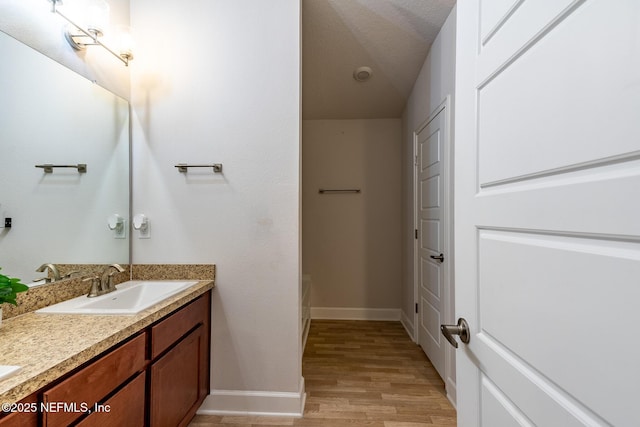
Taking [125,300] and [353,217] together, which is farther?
[353,217]

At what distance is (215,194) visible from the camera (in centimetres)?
180

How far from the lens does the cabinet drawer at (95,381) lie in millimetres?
788

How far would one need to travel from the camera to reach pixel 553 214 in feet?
1.66

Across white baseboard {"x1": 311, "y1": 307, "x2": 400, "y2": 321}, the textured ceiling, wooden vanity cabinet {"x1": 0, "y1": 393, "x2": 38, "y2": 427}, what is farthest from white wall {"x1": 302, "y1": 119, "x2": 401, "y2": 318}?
wooden vanity cabinet {"x1": 0, "y1": 393, "x2": 38, "y2": 427}

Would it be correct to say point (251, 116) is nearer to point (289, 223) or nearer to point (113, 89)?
point (289, 223)

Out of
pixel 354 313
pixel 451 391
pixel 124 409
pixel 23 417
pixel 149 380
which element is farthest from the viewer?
pixel 354 313

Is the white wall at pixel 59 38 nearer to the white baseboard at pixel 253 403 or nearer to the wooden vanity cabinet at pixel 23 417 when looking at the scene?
the wooden vanity cabinet at pixel 23 417

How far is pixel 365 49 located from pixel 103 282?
2625 mm

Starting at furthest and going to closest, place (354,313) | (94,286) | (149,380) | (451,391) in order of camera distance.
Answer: (354,313) → (451,391) → (94,286) → (149,380)

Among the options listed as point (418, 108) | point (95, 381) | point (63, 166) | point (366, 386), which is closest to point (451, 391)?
point (366, 386)

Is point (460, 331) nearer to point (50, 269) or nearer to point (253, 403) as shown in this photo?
point (253, 403)

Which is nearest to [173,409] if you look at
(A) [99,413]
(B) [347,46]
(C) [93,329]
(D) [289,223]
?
(A) [99,413]

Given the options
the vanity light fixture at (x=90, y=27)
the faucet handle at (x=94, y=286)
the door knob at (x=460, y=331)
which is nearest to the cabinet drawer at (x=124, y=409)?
the faucet handle at (x=94, y=286)

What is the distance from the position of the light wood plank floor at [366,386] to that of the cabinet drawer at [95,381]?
2.91ft
